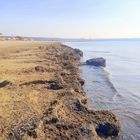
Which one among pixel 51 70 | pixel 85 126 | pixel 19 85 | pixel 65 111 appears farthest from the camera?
pixel 51 70

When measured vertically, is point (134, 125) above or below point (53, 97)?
below

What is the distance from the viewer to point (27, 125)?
10.2 meters

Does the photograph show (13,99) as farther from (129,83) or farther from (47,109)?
(129,83)

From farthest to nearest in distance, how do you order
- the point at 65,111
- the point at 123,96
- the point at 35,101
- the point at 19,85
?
the point at 123,96, the point at 19,85, the point at 35,101, the point at 65,111

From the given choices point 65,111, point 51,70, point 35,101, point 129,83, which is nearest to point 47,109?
point 65,111

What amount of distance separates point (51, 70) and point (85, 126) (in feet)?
48.4

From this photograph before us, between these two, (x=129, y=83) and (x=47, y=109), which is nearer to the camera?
(x=47, y=109)

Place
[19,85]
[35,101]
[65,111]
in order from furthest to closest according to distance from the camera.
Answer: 1. [19,85]
2. [35,101]
3. [65,111]

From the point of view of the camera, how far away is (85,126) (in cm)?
1111

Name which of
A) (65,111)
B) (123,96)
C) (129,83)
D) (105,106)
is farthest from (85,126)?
(129,83)

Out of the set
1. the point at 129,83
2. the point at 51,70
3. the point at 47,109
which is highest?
the point at 47,109

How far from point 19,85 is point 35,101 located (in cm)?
388

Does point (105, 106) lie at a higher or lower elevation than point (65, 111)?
lower

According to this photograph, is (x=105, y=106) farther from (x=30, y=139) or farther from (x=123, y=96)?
(x=30, y=139)
